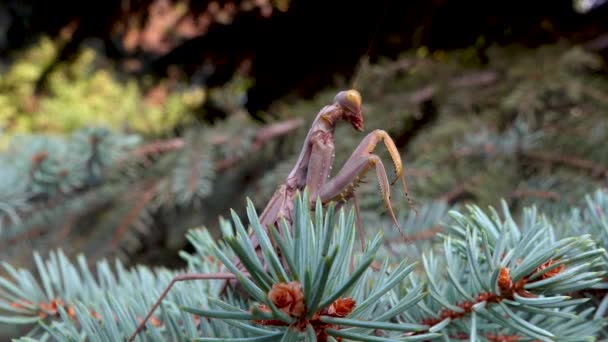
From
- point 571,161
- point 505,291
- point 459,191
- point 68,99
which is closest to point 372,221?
point 459,191

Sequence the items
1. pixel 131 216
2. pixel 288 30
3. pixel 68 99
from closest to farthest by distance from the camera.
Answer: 1. pixel 131 216
2. pixel 288 30
3. pixel 68 99

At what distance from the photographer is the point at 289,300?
198mm

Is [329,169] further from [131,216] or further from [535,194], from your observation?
[131,216]

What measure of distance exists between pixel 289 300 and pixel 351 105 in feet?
0.59

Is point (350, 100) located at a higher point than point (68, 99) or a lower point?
lower

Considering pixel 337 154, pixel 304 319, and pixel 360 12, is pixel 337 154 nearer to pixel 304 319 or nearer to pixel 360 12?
pixel 360 12

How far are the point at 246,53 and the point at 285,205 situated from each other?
91 cm

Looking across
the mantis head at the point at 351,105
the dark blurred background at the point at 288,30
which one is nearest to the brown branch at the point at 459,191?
the dark blurred background at the point at 288,30

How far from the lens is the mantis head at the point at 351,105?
0.34 metres

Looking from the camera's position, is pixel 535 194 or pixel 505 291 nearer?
pixel 505 291

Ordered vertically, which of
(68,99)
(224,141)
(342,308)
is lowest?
(342,308)

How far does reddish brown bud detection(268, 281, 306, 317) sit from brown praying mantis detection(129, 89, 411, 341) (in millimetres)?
102

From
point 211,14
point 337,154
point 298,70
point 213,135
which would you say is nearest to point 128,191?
point 213,135

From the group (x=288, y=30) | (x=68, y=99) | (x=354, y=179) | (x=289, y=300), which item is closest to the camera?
(x=289, y=300)
